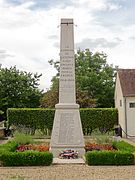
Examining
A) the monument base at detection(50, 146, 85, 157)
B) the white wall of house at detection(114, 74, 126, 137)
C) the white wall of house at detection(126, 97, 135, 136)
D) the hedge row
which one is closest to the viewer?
the monument base at detection(50, 146, 85, 157)

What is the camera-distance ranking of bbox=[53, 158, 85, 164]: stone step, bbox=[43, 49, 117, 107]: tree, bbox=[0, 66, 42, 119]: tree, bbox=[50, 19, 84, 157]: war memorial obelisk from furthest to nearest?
1. bbox=[43, 49, 117, 107]: tree
2. bbox=[0, 66, 42, 119]: tree
3. bbox=[50, 19, 84, 157]: war memorial obelisk
4. bbox=[53, 158, 85, 164]: stone step

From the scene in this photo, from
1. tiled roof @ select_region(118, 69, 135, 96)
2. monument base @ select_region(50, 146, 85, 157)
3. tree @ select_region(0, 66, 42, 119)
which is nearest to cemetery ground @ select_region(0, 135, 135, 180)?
monument base @ select_region(50, 146, 85, 157)

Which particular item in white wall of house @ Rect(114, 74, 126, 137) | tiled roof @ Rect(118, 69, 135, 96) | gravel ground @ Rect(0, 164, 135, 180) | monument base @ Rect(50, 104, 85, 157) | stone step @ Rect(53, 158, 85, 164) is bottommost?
gravel ground @ Rect(0, 164, 135, 180)

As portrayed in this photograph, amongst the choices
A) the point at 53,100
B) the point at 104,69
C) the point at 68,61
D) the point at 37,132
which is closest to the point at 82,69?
the point at 104,69

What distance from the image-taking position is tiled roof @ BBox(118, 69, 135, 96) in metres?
29.4

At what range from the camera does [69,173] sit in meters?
11.3

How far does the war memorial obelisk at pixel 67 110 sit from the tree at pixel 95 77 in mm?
24976

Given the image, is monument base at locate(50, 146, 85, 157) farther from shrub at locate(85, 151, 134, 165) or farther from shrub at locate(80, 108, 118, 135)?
shrub at locate(80, 108, 118, 135)

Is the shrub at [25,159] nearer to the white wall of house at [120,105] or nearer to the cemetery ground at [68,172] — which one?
the cemetery ground at [68,172]

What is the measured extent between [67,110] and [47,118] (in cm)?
1404

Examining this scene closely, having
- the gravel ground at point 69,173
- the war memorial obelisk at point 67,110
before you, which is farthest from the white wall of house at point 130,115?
the gravel ground at point 69,173

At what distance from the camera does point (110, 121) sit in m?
29.6

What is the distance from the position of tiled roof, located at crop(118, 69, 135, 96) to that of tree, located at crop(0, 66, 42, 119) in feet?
32.1

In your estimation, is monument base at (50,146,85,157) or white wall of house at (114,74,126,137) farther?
white wall of house at (114,74,126,137)
